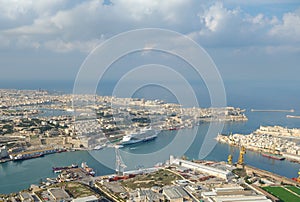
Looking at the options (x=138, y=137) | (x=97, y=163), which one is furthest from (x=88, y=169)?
(x=138, y=137)

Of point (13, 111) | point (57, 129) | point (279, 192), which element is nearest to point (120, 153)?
point (279, 192)

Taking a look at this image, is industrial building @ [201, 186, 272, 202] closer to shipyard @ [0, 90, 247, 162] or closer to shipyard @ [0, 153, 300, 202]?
shipyard @ [0, 153, 300, 202]

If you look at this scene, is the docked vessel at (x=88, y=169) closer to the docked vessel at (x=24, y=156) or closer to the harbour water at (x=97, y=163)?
the harbour water at (x=97, y=163)

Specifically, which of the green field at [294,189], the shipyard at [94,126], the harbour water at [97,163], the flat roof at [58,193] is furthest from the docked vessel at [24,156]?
the green field at [294,189]

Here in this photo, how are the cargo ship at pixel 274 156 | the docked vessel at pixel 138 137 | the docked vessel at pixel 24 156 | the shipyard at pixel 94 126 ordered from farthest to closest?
the docked vessel at pixel 138 137 < the shipyard at pixel 94 126 < the cargo ship at pixel 274 156 < the docked vessel at pixel 24 156

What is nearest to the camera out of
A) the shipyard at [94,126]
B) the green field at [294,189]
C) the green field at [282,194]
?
the green field at [282,194]

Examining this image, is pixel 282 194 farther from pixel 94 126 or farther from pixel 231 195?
pixel 94 126

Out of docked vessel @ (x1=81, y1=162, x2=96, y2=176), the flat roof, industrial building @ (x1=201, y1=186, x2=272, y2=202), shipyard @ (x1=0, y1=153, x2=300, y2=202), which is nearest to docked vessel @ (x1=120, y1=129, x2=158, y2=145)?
docked vessel @ (x1=81, y1=162, x2=96, y2=176)
